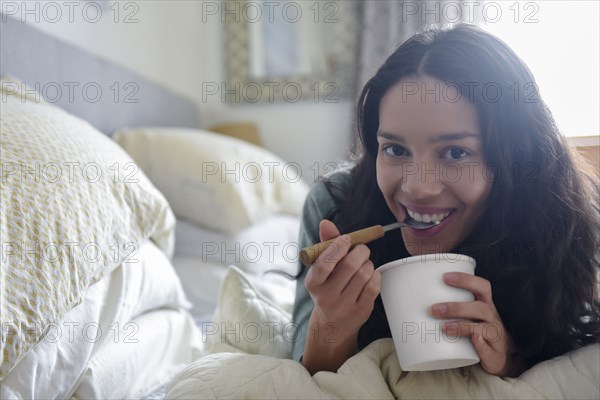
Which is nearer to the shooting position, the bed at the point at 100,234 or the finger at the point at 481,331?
the finger at the point at 481,331

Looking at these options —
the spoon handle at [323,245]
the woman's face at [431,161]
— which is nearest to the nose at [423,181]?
the woman's face at [431,161]

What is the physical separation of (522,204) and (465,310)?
312mm

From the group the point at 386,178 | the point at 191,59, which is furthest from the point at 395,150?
the point at 191,59

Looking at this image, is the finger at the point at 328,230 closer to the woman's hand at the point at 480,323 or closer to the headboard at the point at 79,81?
the woman's hand at the point at 480,323

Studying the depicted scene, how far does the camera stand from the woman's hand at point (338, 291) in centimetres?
65

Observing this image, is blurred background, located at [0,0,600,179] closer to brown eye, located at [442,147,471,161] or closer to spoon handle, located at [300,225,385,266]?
brown eye, located at [442,147,471,161]

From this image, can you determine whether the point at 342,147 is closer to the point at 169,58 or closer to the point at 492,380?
the point at 169,58

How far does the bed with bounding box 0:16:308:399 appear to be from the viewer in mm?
731

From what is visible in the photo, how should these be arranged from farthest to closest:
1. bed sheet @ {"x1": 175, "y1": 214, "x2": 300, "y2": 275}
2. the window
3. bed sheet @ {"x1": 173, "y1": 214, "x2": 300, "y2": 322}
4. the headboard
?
the window → bed sheet @ {"x1": 175, "y1": 214, "x2": 300, "y2": 275} → bed sheet @ {"x1": 173, "y1": 214, "x2": 300, "y2": 322} → the headboard

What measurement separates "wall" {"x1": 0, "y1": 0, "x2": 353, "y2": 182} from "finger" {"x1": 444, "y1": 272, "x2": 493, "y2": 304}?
1370 millimetres

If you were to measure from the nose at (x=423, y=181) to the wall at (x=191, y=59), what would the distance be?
122cm

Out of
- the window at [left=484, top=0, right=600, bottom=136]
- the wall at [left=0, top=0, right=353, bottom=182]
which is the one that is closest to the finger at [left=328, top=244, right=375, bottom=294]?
the wall at [left=0, top=0, right=353, bottom=182]

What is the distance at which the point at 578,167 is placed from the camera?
90 centimetres

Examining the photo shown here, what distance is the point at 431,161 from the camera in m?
0.79
